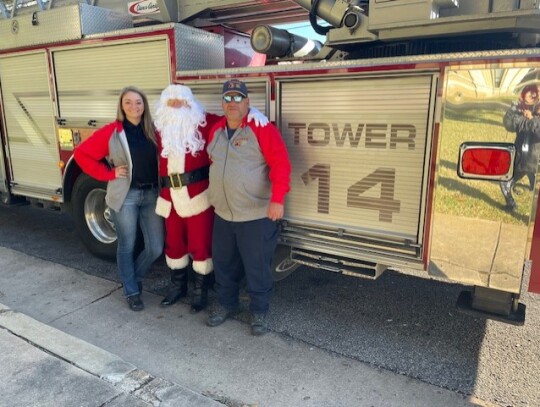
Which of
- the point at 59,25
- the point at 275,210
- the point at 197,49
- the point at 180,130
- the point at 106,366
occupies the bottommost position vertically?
the point at 106,366

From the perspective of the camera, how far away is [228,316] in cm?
374

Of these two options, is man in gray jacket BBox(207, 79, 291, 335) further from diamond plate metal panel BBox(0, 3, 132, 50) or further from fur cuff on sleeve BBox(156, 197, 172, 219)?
diamond plate metal panel BBox(0, 3, 132, 50)

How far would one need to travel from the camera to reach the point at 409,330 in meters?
3.60

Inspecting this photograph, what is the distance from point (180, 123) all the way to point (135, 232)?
3.27ft

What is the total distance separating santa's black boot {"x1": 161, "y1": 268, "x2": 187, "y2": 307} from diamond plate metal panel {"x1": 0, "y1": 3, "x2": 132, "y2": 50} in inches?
94.5

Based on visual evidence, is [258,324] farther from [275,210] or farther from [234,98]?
[234,98]

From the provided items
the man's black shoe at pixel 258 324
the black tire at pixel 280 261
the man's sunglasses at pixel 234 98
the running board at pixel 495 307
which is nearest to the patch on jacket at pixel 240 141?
the man's sunglasses at pixel 234 98

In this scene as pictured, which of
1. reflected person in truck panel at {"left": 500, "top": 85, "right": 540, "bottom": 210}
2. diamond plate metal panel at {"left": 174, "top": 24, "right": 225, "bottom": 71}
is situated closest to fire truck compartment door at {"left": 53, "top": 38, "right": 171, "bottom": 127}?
diamond plate metal panel at {"left": 174, "top": 24, "right": 225, "bottom": 71}

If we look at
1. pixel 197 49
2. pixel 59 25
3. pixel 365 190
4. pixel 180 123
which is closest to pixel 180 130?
pixel 180 123

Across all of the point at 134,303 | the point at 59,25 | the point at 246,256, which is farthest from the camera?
the point at 59,25

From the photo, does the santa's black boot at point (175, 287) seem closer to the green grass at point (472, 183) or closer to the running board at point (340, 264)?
the running board at point (340, 264)

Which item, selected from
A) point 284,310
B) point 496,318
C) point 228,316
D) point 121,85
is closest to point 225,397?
point 228,316

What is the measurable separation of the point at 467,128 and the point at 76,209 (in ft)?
12.7

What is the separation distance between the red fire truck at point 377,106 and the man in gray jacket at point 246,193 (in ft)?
0.90
